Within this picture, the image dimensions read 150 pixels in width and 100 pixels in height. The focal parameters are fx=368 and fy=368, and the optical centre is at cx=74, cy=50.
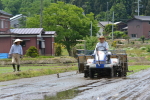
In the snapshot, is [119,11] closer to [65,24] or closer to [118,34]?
[118,34]

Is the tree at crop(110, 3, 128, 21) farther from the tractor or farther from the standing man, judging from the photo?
the tractor

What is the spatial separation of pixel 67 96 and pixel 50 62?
29484 mm

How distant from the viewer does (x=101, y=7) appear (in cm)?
12762

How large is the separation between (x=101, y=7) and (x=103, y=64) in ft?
367

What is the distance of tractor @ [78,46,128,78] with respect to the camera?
17.2m

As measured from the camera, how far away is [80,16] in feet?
213

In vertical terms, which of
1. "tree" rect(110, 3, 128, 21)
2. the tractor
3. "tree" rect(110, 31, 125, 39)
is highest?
"tree" rect(110, 3, 128, 21)

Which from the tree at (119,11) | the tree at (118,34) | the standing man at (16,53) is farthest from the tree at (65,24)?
the tree at (119,11)

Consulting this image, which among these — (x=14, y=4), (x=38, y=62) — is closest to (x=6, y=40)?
(x=38, y=62)

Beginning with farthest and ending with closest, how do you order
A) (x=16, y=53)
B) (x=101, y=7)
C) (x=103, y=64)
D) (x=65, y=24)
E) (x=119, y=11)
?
(x=101, y=7) → (x=119, y=11) → (x=65, y=24) → (x=16, y=53) → (x=103, y=64)

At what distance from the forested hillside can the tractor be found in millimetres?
96316

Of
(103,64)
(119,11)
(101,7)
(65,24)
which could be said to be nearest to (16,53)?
(103,64)

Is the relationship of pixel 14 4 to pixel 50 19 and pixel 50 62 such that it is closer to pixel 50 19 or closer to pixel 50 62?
pixel 50 19

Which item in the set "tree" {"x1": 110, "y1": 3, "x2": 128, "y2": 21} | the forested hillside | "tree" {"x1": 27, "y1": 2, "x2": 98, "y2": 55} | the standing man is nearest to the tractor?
the standing man
